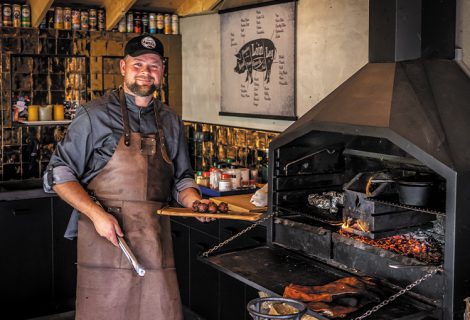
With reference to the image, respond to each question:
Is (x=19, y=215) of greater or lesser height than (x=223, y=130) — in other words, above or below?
below

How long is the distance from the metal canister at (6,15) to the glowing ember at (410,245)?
3874 mm

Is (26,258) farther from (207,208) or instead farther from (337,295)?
(337,295)

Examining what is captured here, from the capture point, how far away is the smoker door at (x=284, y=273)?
2.57 meters

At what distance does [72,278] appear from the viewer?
18.2 ft

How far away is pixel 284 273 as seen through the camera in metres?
3.09

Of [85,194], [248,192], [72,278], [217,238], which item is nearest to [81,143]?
[85,194]

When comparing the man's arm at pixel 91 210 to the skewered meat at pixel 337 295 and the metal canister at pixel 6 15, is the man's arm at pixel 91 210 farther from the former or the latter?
the metal canister at pixel 6 15

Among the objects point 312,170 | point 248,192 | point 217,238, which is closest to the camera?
point 312,170

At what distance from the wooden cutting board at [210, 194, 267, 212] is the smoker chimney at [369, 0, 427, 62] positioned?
1.60 m

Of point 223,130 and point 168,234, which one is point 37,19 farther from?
point 168,234

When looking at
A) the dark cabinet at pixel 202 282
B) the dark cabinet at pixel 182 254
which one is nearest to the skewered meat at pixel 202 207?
the dark cabinet at pixel 202 282

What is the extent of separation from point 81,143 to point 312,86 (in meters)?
1.92

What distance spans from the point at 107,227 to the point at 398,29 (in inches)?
68.3

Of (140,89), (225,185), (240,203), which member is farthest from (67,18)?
(140,89)
